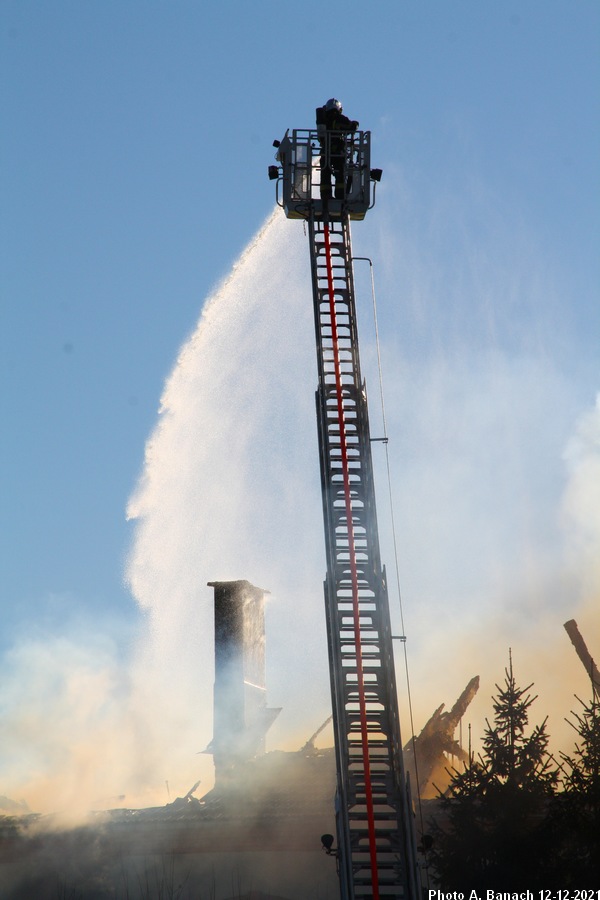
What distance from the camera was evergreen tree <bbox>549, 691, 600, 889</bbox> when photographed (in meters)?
18.7

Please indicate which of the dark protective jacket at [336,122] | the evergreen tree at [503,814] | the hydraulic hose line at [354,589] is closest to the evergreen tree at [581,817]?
the evergreen tree at [503,814]

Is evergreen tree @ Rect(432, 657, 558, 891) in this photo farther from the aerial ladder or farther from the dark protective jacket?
the dark protective jacket

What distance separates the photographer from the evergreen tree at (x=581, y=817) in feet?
61.3

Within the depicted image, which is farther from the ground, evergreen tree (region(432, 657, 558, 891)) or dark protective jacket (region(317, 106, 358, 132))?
dark protective jacket (region(317, 106, 358, 132))

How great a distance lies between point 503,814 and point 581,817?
4.94 ft

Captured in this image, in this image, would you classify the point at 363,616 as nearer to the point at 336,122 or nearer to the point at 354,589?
the point at 354,589

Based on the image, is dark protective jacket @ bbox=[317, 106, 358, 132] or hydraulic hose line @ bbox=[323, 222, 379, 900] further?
dark protective jacket @ bbox=[317, 106, 358, 132]

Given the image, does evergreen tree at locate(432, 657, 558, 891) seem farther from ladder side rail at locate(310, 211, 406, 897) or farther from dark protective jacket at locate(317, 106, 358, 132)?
dark protective jacket at locate(317, 106, 358, 132)

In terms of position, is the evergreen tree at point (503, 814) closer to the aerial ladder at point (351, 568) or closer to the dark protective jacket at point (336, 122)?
the aerial ladder at point (351, 568)

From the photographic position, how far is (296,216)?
2009 centimetres

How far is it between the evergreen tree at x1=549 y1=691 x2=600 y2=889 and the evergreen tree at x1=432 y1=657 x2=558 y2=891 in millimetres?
365

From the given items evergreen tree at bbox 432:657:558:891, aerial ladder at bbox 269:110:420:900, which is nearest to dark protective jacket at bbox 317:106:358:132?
aerial ladder at bbox 269:110:420:900

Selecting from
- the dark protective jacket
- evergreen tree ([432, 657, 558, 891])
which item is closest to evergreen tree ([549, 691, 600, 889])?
evergreen tree ([432, 657, 558, 891])

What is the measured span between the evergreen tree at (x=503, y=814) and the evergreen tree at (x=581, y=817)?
1.20 ft
